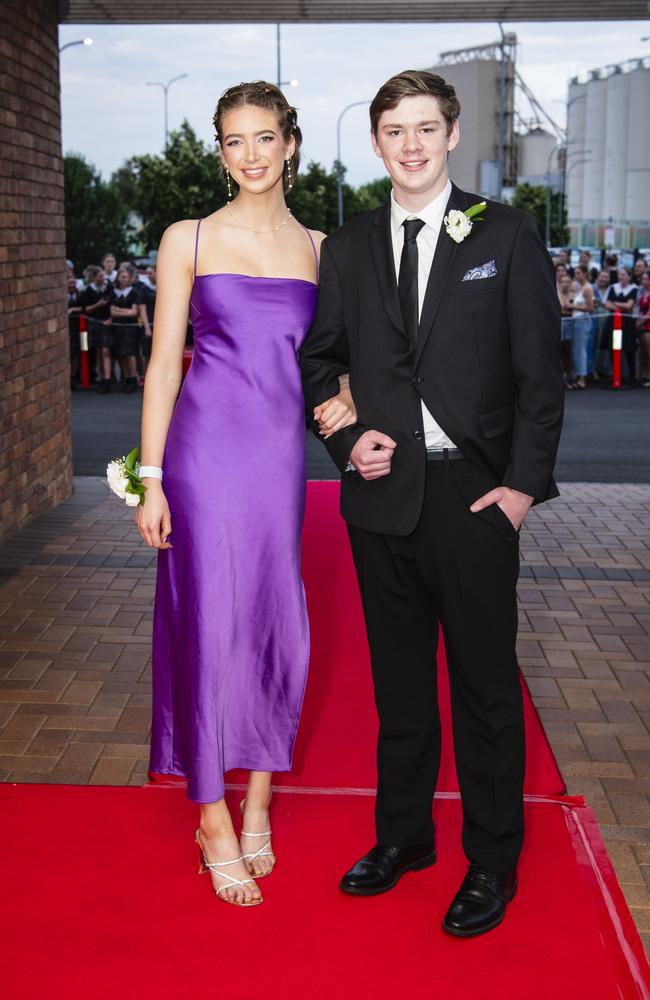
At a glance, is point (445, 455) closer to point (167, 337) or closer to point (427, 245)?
point (427, 245)

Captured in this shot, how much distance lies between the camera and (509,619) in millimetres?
3014

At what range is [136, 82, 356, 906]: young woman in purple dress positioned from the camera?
3.14m

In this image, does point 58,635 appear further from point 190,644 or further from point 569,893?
point 569,893

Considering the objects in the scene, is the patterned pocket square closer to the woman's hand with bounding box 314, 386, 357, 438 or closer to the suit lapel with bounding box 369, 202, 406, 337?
the suit lapel with bounding box 369, 202, 406, 337

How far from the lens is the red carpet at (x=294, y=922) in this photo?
273 centimetres

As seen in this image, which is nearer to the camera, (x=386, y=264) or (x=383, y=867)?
(x=386, y=264)

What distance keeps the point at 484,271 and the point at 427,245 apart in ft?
0.64

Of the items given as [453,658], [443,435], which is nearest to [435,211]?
[443,435]

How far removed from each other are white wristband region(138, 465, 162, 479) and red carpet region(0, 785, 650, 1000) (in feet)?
3.54

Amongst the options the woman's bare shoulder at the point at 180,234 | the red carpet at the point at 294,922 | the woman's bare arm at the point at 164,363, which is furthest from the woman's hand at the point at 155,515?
the red carpet at the point at 294,922

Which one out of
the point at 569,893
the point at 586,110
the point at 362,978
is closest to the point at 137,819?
the point at 362,978

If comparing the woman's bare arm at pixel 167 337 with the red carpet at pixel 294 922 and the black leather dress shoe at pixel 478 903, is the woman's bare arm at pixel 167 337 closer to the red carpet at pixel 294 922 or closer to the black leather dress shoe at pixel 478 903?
the red carpet at pixel 294 922

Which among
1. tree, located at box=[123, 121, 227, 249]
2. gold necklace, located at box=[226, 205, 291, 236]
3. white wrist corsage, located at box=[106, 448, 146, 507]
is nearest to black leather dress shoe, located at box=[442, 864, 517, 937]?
white wrist corsage, located at box=[106, 448, 146, 507]

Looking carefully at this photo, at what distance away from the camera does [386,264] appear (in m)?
2.92
